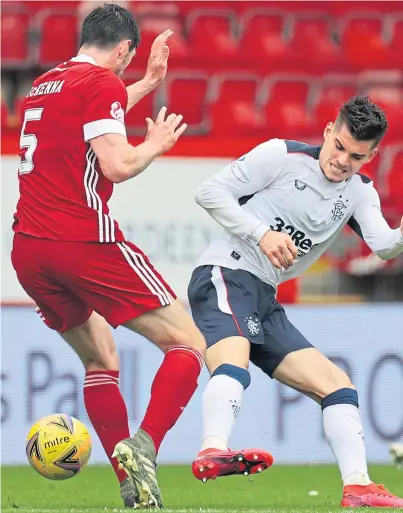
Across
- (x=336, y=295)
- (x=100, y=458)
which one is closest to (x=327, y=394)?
(x=100, y=458)

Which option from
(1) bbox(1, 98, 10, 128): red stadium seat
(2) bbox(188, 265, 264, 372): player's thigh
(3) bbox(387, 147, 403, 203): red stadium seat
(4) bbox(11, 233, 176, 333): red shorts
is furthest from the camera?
(3) bbox(387, 147, 403, 203): red stadium seat

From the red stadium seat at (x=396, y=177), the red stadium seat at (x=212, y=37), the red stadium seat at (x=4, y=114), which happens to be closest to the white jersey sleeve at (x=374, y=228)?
the red stadium seat at (x=396, y=177)

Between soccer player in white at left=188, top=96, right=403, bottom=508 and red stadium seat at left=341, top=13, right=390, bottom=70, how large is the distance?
6.26 meters

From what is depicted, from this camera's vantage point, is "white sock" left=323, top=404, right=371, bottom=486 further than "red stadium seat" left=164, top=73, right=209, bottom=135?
No

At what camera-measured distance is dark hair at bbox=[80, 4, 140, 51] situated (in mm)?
4758

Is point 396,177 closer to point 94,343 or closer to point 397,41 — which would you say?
point 397,41

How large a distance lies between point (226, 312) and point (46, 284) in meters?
0.73

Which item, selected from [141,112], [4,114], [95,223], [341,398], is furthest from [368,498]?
[141,112]

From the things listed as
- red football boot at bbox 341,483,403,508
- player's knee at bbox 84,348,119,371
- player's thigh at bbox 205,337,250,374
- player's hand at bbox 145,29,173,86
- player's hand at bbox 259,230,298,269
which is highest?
player's hand at bbox 145,29,173,86

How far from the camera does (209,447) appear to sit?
4.36m

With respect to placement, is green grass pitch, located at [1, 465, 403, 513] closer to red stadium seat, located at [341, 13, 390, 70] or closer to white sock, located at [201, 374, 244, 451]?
white sock, located at [201, 374, 244, 451]

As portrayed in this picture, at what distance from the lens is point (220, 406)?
14.8 feet

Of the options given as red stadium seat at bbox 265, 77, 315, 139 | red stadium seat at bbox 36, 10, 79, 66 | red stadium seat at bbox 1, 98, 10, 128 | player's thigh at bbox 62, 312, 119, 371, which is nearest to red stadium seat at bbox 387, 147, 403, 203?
red stadium seat at bbox 265, 77, 315, 139

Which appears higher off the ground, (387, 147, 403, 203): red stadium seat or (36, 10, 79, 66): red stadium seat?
(36, 10, 79, 66): red stadium seat
